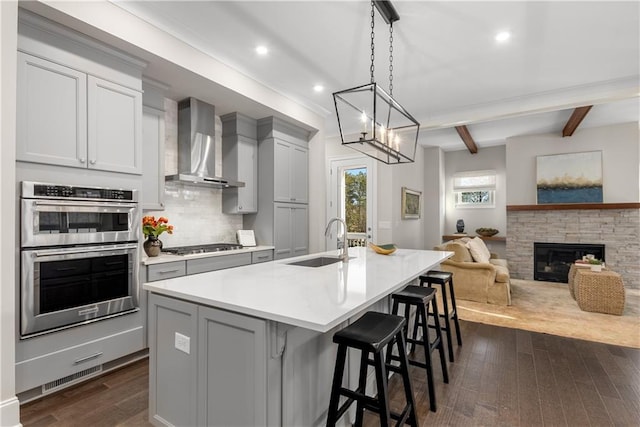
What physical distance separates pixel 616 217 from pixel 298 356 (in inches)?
265

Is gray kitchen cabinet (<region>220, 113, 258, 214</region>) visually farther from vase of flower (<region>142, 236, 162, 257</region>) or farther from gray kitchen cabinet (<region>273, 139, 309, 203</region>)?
vase of flower (<region>142, 236, 162, 257</region>)

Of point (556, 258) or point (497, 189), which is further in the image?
point (497, 189)

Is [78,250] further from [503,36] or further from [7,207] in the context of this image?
[503,36]

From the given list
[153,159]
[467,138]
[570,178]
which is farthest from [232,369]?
[570,178]

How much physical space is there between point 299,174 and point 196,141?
1524 millimetres

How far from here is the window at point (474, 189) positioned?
7402 millimetres

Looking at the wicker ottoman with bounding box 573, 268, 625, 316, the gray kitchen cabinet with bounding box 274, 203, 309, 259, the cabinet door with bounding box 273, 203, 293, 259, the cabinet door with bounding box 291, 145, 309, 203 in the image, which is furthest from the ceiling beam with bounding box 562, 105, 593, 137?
the cabinet door with bounding box 273, 203, 293, 259

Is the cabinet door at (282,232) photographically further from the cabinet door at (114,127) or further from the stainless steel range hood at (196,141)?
the cabinet door at (114,127)

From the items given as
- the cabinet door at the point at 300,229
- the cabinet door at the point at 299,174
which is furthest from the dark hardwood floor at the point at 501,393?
the cabinet door at the point at 299,174

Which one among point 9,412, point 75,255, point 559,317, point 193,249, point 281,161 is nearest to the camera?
point 9,412

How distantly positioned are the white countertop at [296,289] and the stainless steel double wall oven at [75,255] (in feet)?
3.04

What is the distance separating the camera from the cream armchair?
450 cm

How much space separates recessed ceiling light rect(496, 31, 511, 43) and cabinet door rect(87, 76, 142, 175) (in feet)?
10.1

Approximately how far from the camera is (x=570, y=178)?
6.00 meters
